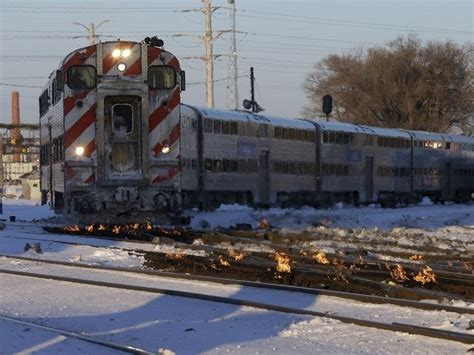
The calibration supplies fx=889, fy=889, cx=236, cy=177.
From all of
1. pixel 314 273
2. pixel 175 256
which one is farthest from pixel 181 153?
pixel 314 273

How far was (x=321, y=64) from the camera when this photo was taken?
83375 mm

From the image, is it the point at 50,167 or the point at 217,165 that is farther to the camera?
the point at 217,165

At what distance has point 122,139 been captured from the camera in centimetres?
1834

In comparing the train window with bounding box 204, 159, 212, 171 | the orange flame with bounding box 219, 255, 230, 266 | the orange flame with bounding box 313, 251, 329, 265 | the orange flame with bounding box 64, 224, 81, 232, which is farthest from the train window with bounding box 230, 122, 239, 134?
the orange flame with bounding box 219, 255, 230, 266

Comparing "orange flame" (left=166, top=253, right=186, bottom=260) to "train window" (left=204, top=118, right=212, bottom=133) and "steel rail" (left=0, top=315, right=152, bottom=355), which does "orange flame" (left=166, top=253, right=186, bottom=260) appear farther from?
"train window" (left=204, top=118, right=212, bottom=133)

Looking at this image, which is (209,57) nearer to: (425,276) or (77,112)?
(77,112)

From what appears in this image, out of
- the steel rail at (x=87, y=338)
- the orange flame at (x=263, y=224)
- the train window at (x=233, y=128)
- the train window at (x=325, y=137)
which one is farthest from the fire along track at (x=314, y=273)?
the train window at (x=325, y=137)

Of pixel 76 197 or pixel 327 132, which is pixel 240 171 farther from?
pixel 76 197

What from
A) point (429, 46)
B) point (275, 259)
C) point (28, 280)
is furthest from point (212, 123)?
point (429, 46)

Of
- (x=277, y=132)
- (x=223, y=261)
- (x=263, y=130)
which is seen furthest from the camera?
(x=277, y=132)

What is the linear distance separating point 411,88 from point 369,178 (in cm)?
3731

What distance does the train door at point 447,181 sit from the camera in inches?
1737

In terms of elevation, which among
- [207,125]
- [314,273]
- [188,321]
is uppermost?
[207,125]

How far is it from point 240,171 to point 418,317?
860 inches
